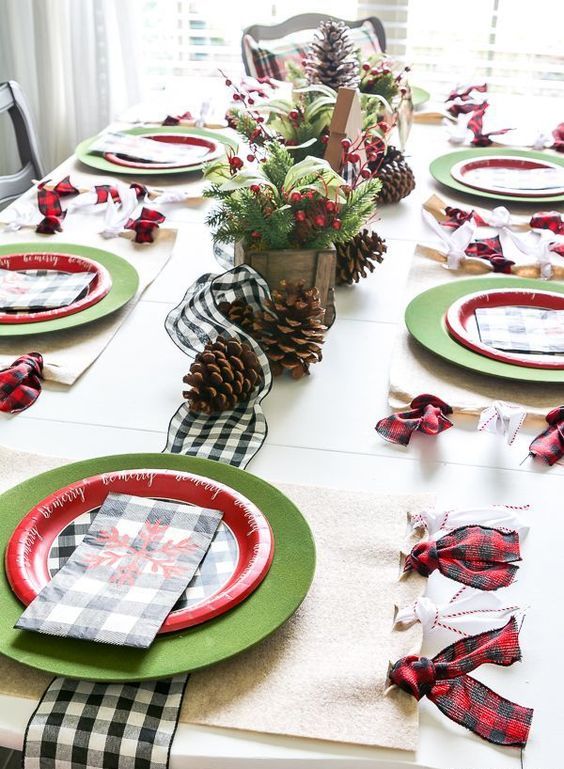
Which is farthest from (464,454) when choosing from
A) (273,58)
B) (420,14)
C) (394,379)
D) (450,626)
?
(420,14)

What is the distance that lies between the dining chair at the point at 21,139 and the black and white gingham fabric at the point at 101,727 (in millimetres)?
1559

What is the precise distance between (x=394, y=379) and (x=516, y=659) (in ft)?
1.56

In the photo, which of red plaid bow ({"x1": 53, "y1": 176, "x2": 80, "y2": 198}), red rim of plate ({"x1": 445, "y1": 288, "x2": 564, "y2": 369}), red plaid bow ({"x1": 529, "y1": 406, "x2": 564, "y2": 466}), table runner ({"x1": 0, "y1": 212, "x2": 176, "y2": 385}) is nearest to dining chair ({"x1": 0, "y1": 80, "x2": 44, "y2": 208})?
red plaid bow ({"x1": 53, "y1": 176, "x2": 80, "y2": 198})

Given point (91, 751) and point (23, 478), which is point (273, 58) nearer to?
point (23, 478)

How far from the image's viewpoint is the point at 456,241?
1444mm

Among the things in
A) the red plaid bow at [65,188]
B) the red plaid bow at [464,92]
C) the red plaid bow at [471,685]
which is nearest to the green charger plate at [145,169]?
the red plaid bow at [65,188]

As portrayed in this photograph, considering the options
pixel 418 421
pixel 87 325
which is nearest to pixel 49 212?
pixel 87 325

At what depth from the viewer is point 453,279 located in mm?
1389

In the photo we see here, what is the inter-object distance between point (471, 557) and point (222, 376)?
381 mm

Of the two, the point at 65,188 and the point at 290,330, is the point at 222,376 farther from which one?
the point at 65,188

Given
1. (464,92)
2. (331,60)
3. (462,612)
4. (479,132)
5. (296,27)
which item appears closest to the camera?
(462,612)

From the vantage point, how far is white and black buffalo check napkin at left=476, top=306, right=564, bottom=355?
1153 millimetres

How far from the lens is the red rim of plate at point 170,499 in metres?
0.71

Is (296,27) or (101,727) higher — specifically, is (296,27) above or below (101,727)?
above
